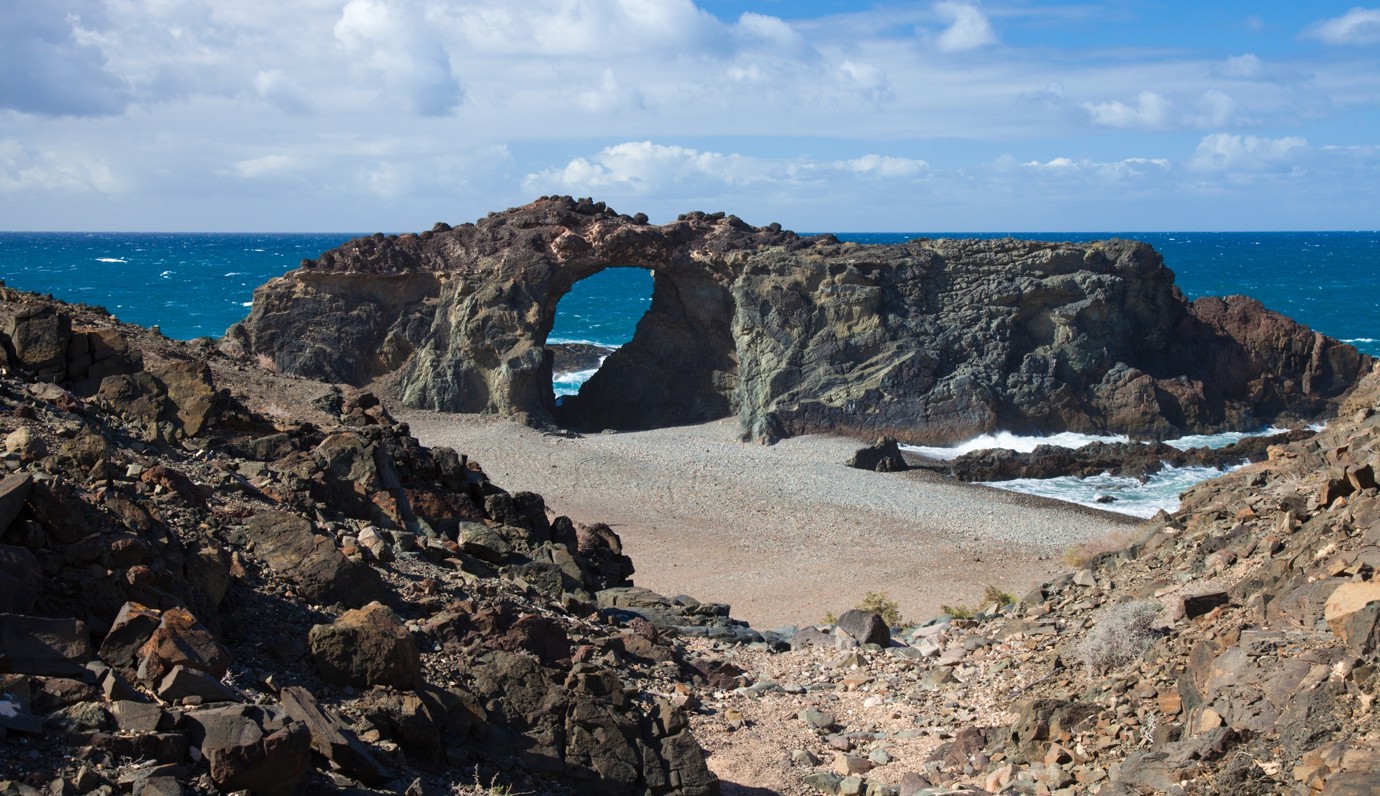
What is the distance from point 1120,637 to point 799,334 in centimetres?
2385

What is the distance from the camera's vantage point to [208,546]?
9875mm

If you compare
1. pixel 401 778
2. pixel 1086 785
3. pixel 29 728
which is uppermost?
pixel 29 728

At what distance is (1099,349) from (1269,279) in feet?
230

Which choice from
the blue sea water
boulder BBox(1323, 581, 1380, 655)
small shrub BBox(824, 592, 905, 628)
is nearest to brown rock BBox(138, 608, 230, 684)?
boulder BBox(1323, 581, 1380, 655)

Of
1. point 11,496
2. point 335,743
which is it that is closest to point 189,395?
point 11,496

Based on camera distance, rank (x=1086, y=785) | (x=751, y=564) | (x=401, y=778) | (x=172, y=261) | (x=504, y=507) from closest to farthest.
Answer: (x=401, y=778) < (x=1086, y=785) < (x=504, y=507) < (x=751, y=564) < (x=172, y=261)

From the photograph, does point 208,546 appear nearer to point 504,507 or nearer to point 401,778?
point 401,778

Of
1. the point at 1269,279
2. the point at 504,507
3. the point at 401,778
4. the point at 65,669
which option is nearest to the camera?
the point at 65,669

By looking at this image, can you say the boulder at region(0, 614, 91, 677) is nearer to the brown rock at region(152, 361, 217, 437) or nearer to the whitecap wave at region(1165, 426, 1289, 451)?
the brown rock at region(152, 361, 217, 437)

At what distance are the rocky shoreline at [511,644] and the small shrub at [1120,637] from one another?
0.11 feet

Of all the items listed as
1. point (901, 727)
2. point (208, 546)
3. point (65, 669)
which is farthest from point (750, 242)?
point (65, 669)

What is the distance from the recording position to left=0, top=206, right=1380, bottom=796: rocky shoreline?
7.31 m

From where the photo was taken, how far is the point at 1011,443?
34.2 m

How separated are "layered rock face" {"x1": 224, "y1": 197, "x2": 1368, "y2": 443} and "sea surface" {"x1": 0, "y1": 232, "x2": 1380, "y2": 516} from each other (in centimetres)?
189
